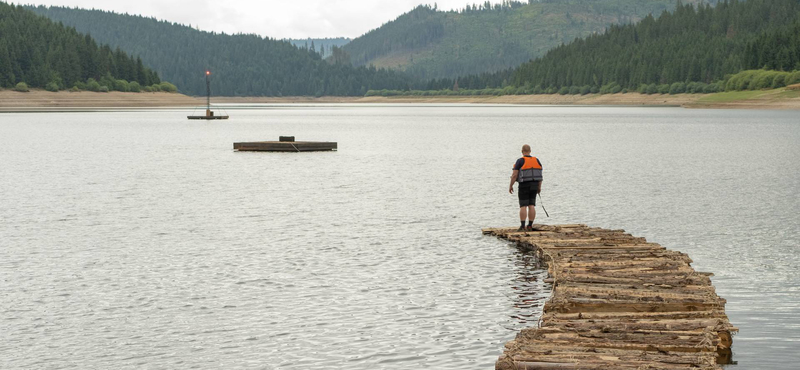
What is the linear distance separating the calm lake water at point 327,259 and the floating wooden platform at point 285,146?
16210mm

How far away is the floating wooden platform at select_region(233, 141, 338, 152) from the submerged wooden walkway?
51784 millimetres

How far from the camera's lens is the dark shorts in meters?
28.2

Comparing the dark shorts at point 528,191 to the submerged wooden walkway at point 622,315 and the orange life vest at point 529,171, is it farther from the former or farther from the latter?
the submerged wooden walkway at point 622,315

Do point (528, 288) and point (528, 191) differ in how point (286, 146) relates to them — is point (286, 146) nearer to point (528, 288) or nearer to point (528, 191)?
point (528, 191)

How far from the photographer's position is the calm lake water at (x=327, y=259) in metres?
16.2

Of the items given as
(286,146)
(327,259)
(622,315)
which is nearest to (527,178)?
(327,259)

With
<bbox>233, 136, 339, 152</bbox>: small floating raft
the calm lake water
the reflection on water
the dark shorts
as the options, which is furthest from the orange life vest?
<bbox>233, 136, 339, 152</bbox>: small floating raft

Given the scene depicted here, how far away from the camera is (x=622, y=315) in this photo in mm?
16391

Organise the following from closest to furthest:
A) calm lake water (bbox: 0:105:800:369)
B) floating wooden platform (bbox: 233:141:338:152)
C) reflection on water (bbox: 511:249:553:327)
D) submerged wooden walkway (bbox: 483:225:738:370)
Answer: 1. submerged wooden walkway (bbox: 483:225:738:370)
2. calm lake water (bbox: 0:105:800:369)
3. reflection on water (bbox: 511:249:553:327)
4. floating wooden platform (bbox: 233:141:338:152)

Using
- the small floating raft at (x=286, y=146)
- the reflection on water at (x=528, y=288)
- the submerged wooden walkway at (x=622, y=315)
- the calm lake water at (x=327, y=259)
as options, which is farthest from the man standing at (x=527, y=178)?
the small floating raft at (x=286, y=146)

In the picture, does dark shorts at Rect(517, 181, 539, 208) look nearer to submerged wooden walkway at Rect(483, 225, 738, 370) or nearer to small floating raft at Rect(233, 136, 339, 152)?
submerged wooden walkway at Rect(483, 225, 738, 370)

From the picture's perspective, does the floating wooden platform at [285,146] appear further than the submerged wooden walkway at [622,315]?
Yes

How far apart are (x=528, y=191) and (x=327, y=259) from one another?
23.3 ft

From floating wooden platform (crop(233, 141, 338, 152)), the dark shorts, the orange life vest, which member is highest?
the orange life vest
